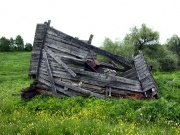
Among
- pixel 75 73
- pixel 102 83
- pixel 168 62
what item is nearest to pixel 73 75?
pixel 75 73

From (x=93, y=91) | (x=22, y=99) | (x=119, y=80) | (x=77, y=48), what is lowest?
(x=22, y=99)

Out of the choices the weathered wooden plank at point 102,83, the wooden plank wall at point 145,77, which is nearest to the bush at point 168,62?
the wooden plank wall at point 145,77

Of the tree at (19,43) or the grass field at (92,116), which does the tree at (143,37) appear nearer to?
the grass field at (92,116)

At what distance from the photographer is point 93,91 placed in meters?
12.8

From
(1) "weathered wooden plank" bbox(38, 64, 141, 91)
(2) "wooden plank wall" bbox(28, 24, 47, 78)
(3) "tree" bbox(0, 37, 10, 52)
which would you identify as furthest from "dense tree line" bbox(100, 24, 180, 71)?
(3) "tree" bbox(0, 37, 10, 52)

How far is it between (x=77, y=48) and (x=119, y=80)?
3.52 meters

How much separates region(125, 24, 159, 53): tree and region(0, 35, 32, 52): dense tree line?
43596 mm

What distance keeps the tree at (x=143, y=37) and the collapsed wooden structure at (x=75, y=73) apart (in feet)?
76.5

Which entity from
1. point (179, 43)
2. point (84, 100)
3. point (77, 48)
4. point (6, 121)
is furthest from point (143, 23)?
point (6, 121)

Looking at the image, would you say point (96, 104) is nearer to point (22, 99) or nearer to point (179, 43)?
point (22, 99)

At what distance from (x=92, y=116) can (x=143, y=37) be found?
98.9 ft

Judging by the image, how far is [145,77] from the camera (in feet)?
41.4

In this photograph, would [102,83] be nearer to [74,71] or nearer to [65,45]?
[74,71]

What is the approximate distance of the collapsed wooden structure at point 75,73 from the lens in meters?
12.5
